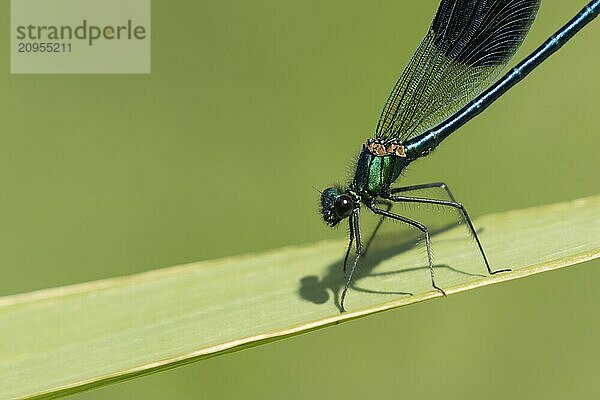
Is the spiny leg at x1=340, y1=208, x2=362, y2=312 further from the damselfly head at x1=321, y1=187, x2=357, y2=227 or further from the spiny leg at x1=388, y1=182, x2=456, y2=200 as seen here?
the spiny leg at x1=388, y1=182, x2=456, y2=200

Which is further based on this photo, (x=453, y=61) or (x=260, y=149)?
(x=260, y=149)

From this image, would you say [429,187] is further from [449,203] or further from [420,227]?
[420,227]

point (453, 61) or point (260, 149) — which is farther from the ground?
point (453, 61)

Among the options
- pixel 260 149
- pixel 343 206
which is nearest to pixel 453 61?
pixel 343 206

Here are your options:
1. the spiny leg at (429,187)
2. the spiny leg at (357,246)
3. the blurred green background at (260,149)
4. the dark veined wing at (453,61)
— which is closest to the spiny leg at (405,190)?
the spiny leg at (429,187)

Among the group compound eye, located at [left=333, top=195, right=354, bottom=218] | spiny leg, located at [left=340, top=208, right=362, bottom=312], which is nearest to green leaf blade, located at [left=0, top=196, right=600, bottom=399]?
spiny leg, located at [left=340, top=208, right=362, bottom=312]

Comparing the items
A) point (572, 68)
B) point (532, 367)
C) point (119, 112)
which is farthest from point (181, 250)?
point (572, 68)
